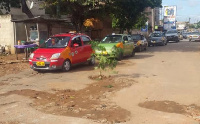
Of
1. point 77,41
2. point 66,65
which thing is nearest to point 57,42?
point 77,41

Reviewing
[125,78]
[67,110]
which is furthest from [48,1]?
[67,110]

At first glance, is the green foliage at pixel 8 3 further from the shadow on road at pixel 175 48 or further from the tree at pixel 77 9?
the shadow on road at pixel 175 48

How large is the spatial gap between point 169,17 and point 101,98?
57.5 m

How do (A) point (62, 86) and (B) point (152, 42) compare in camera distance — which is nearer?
(A) point (62, 86)

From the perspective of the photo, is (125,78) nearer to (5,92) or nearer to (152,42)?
(5,92)

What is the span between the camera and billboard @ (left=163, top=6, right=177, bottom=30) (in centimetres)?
6019

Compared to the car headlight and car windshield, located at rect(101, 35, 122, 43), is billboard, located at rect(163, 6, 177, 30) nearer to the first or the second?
car windshield, located at rect(101, 35, 122, 43)

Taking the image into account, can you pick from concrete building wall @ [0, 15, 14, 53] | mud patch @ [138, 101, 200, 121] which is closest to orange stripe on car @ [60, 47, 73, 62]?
mud patch @ [138, 101, 200, 121]

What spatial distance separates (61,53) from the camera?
10.8m

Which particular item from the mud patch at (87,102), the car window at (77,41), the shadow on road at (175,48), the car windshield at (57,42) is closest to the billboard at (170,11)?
the shadow on road at (175,48)

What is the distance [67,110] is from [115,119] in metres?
1.23

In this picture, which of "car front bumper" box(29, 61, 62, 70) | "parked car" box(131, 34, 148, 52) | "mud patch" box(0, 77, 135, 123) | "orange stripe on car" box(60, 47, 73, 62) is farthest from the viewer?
"parked car" box(131, 34, 148, 52)

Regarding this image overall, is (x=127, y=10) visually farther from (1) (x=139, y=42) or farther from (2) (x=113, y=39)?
(2) (x=113, y=39)

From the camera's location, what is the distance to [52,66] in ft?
34.8
